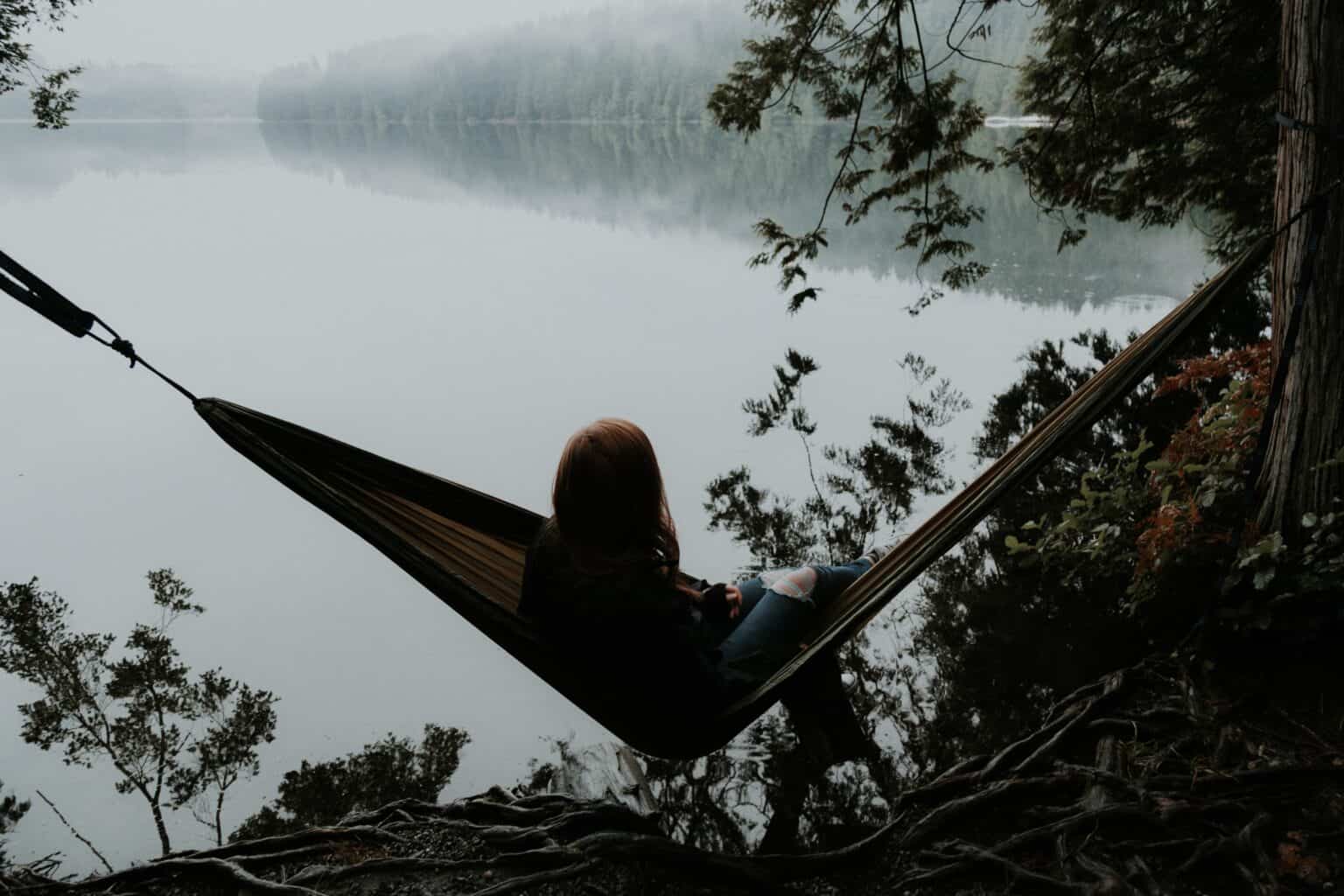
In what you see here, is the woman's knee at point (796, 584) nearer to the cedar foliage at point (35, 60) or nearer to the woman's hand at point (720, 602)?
the woman's hand at point (720, 602)

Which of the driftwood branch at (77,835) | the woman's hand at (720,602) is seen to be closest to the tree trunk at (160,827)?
the driftwood branch at (77,835)

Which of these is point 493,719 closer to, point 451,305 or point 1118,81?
point 1118,81

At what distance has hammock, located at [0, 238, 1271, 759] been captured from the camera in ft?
4.99

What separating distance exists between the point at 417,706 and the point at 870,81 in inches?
109

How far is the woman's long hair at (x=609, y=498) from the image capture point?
139cm

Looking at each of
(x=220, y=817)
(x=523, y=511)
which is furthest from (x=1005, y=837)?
(x=220, y=817)

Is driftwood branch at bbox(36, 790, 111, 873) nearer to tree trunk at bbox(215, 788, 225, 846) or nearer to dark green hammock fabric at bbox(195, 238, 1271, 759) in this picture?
tree trunk at bbox(215, 788, 225, 846)

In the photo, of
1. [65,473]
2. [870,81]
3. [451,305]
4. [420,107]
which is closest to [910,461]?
[870,81]

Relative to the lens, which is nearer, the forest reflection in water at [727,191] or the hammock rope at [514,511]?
the hammock rope at [514,511]

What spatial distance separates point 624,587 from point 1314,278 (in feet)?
4.58

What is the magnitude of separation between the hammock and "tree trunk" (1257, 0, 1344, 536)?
0.36 ft

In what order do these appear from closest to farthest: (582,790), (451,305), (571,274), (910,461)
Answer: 1. (582,790)
2. (910,461)
3. (451,305)
4. (571,274)

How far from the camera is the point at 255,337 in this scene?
20.8 ft

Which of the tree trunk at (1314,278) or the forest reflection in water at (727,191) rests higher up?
the forest reflection in water at (727,191)
